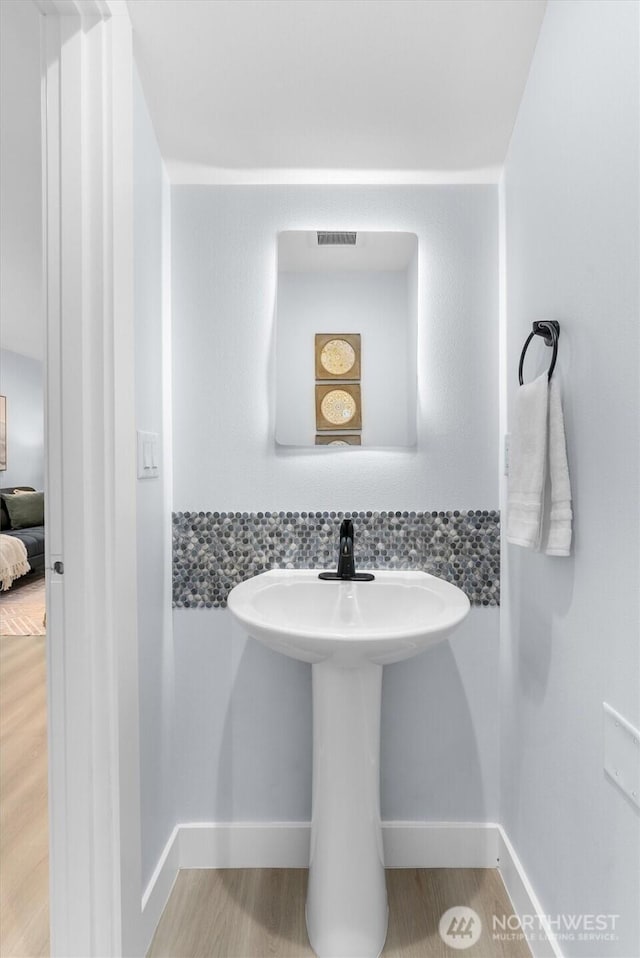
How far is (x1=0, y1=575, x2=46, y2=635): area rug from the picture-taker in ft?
13.0

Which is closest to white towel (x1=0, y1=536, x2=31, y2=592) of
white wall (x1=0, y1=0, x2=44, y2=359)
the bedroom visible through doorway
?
the bedroom visible through doorway

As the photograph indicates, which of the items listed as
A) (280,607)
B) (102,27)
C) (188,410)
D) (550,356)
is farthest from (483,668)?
(102,27)

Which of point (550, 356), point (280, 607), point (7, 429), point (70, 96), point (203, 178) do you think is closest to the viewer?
point (70, 96)

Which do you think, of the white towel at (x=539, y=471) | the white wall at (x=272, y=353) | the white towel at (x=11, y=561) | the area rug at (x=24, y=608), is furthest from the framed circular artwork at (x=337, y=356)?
the white towel at (x=11, y=561)

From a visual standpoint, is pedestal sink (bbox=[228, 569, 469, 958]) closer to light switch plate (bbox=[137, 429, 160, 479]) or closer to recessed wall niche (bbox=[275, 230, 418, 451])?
light switch plate (bbox=[137, 429, 160, 479])

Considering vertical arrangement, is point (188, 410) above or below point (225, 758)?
above

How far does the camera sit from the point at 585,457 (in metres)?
1.09

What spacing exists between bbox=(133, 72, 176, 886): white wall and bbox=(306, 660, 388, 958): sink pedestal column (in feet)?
1.44

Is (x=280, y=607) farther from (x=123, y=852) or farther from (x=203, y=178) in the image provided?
(x=203, y=178)

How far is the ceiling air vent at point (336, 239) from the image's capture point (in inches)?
65.1

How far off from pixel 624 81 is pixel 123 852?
5.65ft

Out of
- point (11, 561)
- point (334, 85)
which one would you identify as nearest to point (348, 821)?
point (334, 85)

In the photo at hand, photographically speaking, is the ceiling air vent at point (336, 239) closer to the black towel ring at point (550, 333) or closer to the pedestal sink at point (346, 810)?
the black towel ring at point (550, 333)

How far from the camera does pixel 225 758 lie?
1.68 metres
